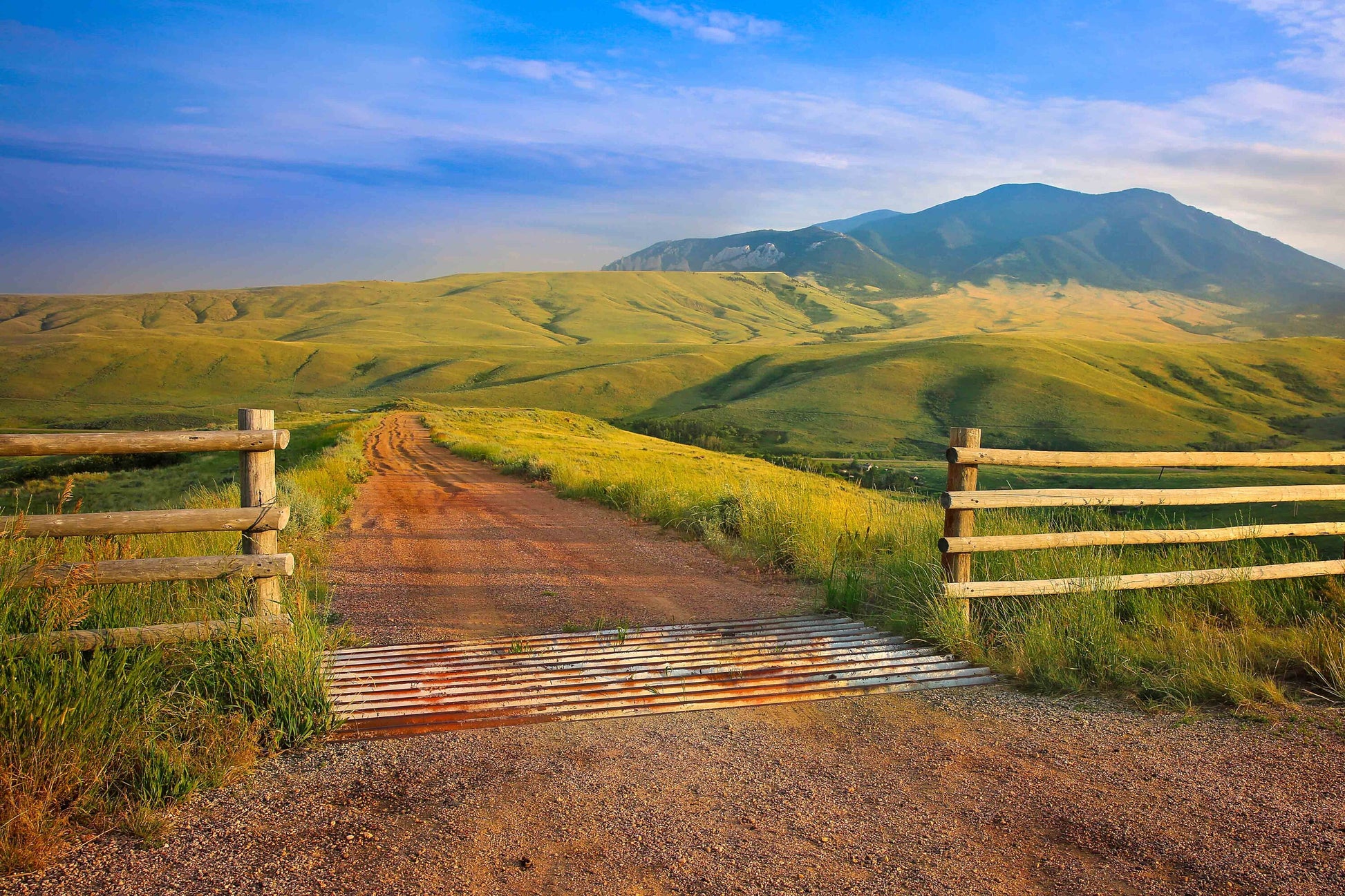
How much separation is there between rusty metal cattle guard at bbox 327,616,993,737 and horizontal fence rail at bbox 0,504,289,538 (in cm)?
114

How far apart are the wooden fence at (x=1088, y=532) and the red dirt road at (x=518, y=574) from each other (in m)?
1.95

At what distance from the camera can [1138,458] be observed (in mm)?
6562

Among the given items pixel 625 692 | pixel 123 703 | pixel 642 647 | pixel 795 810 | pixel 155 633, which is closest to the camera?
pixel 795 810

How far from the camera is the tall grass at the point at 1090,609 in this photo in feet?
18.1

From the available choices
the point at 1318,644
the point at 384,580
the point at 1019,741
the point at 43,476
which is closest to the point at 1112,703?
the point at 1019,741

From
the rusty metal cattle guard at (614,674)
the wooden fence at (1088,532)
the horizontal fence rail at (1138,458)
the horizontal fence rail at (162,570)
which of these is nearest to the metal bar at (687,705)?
the rusty metal cattle guard at (614,674)

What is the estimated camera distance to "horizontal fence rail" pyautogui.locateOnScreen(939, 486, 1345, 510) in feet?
20.7

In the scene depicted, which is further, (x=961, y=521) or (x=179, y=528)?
(x=961, y=521)

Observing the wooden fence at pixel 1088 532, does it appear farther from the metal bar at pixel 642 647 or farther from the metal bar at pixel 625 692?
the metal bar at pixel 642 647

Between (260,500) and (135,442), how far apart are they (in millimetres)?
723

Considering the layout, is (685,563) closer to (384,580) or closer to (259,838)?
(384,580)

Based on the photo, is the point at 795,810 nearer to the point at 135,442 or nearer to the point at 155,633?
the point at 155,633

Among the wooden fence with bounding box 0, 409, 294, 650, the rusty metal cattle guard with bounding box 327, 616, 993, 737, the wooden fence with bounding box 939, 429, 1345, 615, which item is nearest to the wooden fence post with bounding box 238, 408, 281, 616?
the wooden fence with bounding box 0, 409, 294, 650

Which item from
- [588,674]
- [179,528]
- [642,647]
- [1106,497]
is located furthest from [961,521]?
[179,528]
